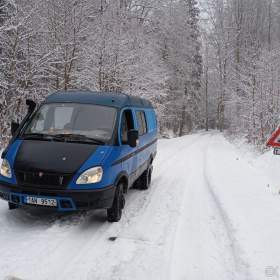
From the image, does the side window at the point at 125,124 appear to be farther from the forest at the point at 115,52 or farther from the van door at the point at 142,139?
the forest at the point at 115,52

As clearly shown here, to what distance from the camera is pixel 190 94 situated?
45188 mm

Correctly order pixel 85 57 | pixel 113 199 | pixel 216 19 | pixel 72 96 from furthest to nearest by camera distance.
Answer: pixel 216 19, pixel 85 57, pixel 72 96, pixel 113 199

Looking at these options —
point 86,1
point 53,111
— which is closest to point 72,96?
point 53,111

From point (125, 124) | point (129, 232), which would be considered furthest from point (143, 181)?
point (129, 232)

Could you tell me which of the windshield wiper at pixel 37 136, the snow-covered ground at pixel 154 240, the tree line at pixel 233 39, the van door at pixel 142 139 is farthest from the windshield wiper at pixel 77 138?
the tree line at pixel 233 39

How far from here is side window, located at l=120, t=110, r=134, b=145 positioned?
6453 millimetres

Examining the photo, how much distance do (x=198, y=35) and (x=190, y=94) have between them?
28.6ft

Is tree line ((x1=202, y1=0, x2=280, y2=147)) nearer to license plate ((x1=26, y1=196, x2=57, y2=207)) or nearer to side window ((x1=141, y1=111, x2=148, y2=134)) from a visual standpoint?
side window ((x1=141, y1=111, x2=148, y2=134))

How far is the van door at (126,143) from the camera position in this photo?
6.37m

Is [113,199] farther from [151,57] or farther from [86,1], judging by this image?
[151,57]

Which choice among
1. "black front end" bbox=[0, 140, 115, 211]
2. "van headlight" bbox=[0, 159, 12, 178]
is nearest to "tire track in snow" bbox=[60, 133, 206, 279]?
"black front end" bbox=[0, 140, 115, 211]

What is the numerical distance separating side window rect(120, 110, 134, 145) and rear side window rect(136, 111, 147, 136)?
0.72 m

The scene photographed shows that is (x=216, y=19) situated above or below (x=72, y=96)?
above

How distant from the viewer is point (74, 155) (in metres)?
5.43
